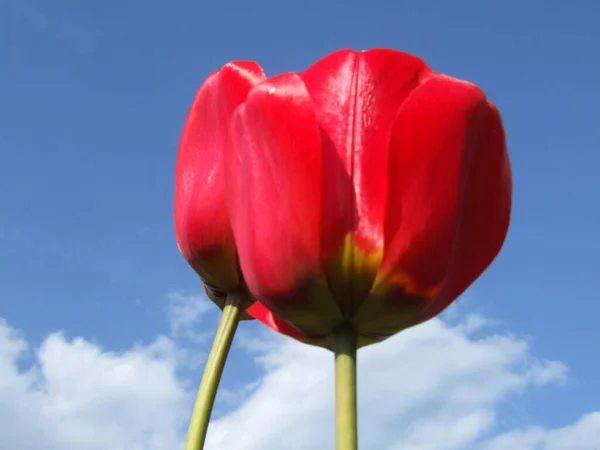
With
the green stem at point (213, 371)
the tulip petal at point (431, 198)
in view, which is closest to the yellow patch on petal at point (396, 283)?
the tulip petal at point (431, 198)

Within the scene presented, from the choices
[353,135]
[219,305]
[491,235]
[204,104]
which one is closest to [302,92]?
[353,135]

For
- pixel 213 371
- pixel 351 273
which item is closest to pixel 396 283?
pixel 351 273

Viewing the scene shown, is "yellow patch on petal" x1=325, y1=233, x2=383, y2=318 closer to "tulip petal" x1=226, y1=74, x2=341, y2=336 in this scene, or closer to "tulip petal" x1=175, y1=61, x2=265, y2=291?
"tulip petal" x1=226, y1=74, x2=341, y2=336

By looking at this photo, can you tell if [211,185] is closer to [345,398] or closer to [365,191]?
[365,191]

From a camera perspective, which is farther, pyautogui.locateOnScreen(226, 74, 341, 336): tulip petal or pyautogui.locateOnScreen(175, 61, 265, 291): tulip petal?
pyautogui.locateOnScreen(175, 61, 265, 291): tulip petal

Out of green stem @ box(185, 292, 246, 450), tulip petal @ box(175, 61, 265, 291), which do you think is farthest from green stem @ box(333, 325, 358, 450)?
tulip petal @ box(175, 61, 265, 291)

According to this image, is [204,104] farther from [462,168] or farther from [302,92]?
[462,168]

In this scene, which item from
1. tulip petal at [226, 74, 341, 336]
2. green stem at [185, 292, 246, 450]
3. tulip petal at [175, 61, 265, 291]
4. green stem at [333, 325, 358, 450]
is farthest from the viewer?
tulip petal at [175, 61, 265, 291]
